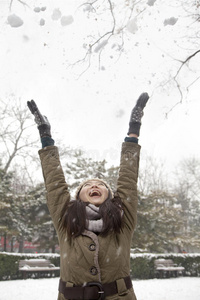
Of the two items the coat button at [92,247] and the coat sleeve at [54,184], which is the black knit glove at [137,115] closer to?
the coat sleeve at [54,184]

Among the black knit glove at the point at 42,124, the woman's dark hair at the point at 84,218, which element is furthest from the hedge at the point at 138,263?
the woman's dark hair at the point at 84,218

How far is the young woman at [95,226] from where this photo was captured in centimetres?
170

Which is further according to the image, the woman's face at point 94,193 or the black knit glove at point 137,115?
the black knit glove at point 137,115

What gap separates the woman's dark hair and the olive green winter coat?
5 cm

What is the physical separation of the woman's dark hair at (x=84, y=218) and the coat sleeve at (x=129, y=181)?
0.10 m

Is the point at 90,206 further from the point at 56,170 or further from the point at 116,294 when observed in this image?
the point at 116,294

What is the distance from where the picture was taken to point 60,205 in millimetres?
2020

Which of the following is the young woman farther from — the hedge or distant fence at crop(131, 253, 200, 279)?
distant fence at crop(131, 253, 200, 279)

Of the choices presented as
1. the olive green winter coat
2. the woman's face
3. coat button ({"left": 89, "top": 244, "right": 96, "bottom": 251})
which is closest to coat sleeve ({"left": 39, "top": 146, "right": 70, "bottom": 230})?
the olive green winter coat

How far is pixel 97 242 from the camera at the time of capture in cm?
178

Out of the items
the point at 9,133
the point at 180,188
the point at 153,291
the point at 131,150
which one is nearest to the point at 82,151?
the point at 9,133

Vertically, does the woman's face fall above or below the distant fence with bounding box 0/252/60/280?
above

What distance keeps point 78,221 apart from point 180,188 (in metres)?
30.9

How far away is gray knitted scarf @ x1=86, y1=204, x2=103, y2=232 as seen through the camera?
6.08ft
